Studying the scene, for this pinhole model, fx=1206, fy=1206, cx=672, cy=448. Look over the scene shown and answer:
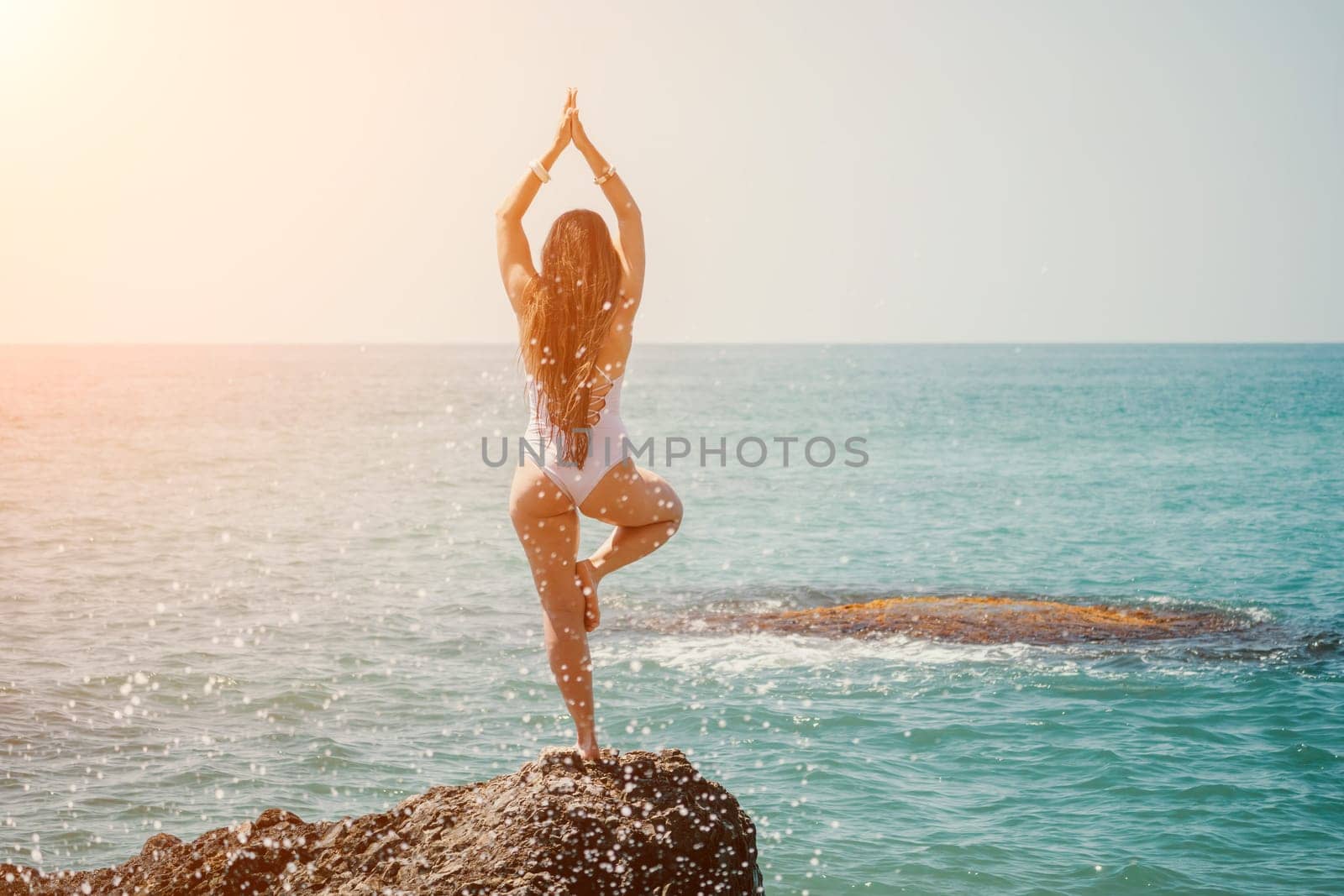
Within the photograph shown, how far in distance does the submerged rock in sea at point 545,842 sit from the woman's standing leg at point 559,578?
0.25m

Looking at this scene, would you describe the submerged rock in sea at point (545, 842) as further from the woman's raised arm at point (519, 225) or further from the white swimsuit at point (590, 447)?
the woman's raised arm at point (519, 225)

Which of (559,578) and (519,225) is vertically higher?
(519,225)

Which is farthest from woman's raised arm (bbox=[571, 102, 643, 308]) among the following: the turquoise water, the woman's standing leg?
the turquoise water

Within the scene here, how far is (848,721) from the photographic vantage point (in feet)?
40.5

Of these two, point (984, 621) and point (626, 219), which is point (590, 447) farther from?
point (984, 621)

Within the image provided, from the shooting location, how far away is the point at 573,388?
5.35 metres

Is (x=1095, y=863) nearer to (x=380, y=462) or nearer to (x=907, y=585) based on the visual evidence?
(x=907, y=585)

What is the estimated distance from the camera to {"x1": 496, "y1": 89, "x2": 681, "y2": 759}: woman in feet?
17.6

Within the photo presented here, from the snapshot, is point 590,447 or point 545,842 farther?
point 590,447

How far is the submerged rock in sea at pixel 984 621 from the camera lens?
15438 millimetres

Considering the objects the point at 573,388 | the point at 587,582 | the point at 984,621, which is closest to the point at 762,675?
the point at 984,621

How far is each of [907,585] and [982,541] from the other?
616 centimetres

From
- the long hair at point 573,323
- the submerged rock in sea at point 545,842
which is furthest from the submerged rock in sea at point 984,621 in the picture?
the long hair at point 573,323

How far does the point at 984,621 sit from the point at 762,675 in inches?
149
